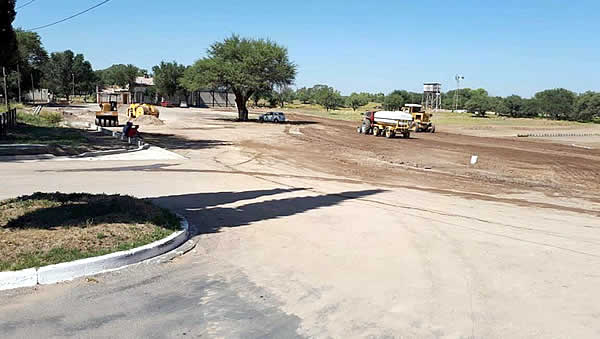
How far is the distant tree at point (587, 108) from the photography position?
11219 centimetres

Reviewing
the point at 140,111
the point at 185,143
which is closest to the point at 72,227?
the point at 185,143

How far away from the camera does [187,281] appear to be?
20.7 ft

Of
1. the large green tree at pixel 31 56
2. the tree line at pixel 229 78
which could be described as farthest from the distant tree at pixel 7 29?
the large green tree at pixel 31 56

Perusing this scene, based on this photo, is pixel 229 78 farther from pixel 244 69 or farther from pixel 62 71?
pixel 62 71

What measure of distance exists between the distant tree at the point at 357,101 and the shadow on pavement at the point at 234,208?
141617 millimetres

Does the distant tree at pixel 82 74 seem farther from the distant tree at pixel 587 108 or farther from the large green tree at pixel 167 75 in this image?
the distant tree at pixel 587 108

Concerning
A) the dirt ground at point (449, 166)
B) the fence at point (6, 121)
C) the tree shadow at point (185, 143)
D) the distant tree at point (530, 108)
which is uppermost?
the distant tree at point (530, 108)

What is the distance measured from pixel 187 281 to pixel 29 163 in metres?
14.5

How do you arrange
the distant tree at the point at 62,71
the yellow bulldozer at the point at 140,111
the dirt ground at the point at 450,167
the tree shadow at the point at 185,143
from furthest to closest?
the distant tree at the point at 62,71 → the yellow bulldozer at the point at 140,111 → the tree shadow at the point at 185,143 → the dirt ground at the point at 450,167

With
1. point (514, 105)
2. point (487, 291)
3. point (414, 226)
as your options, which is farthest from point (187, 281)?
point (514, 105)

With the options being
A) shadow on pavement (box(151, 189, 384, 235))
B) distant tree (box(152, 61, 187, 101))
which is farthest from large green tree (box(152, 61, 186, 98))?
shadow on pavement (box(151, 189, 384, 235))

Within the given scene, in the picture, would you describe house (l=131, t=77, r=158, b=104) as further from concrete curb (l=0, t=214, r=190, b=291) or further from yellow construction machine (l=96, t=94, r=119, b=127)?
concrete curb (l=0, t=214, r=190, b=291)

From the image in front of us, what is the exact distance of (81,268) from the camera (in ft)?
20.6

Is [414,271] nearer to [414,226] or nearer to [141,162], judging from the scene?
[414,226]
